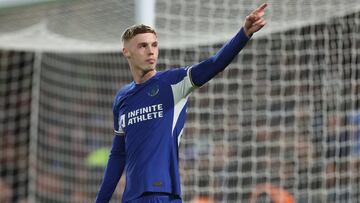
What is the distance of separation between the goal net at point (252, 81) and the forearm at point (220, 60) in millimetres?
2105

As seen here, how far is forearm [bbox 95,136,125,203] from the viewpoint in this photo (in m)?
3.44

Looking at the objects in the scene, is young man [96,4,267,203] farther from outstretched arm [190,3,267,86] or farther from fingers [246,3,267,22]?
fingers [246,3,267,22]

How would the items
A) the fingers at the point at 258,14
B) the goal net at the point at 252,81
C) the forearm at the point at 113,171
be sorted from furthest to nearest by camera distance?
1. the goal net at the point at 252,81
2. the forearm at the point at 113,171
3. the fingers at the point at 258,14

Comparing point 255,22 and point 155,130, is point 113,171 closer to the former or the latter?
point 155,130

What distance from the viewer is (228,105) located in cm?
666

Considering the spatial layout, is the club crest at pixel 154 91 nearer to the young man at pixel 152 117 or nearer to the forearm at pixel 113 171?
the young man at pixel 152 117

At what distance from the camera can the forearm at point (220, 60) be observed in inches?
118

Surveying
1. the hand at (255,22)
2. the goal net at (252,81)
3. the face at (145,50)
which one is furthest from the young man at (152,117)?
the goal net at (252,81)

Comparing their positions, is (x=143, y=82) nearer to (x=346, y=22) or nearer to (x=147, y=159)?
(x=147, y=159)

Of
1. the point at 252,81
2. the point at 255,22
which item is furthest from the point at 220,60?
the point at 252,81

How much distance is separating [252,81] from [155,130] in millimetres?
3388

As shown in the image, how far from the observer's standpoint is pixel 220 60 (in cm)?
306

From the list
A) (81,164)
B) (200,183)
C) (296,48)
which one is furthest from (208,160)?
(81,164)

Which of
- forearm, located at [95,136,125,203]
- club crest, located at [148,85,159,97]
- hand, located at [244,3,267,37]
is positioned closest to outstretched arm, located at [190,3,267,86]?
hand, located at [244,3,267,37]
